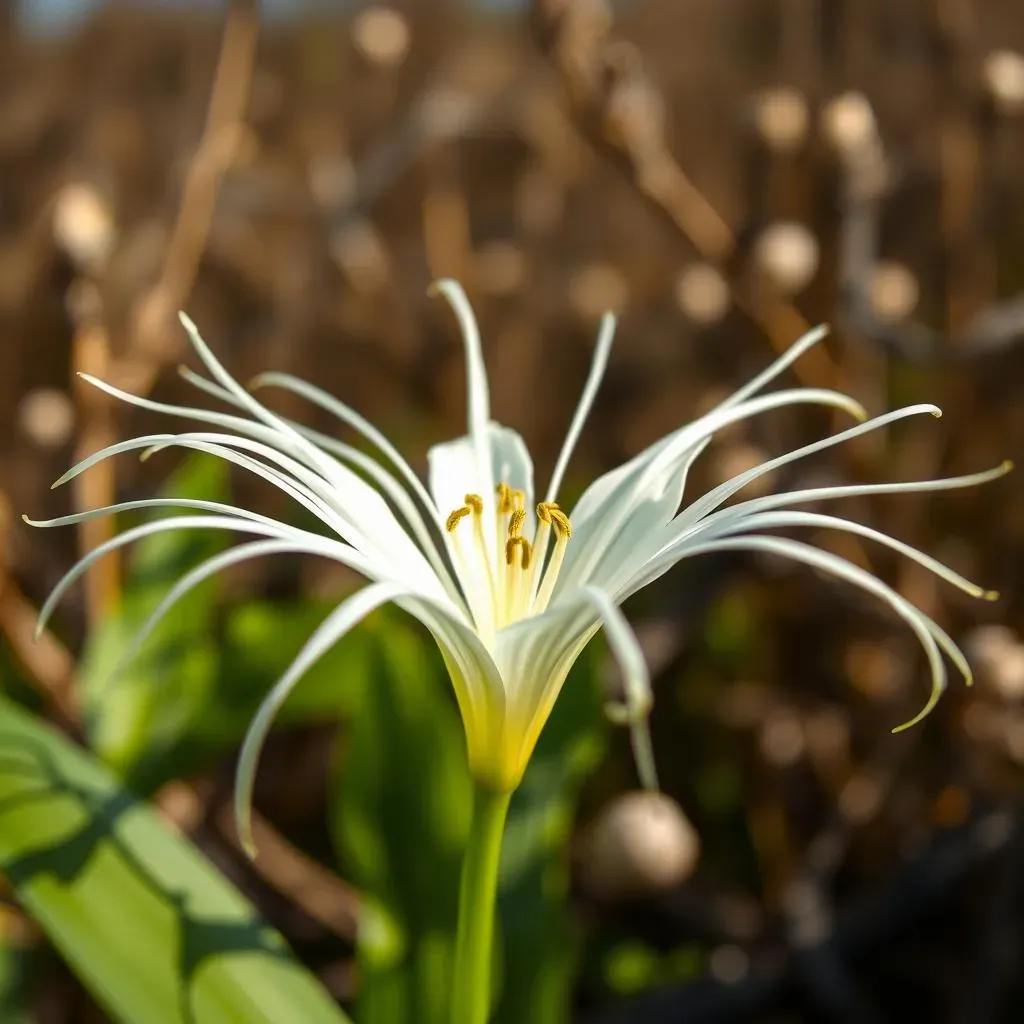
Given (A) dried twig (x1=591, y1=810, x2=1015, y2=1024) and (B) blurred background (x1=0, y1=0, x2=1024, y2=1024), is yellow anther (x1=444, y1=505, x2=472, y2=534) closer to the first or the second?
(B) blurred background (x1=0, y1=0, x2=1024, y2=1024)

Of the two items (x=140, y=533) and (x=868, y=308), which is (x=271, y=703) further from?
(x=868, y=308)

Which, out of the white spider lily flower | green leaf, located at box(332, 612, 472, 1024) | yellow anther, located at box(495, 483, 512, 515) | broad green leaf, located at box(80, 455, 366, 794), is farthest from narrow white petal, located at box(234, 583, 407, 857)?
broad green leaf, located at box(80, 455, 366, 794)

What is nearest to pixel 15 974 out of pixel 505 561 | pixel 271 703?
pixel 505 561

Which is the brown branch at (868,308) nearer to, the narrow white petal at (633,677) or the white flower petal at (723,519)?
the white flower petal at (723,519)

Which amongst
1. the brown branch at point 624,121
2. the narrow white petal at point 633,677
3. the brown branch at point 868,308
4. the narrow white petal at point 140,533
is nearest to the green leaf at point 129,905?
the narrow white petal at point 140,533

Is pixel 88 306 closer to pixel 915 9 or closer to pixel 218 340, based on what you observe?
pixel 218 340

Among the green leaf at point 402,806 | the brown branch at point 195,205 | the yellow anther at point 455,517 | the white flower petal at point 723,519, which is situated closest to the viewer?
the white flower petal at point 723,519
